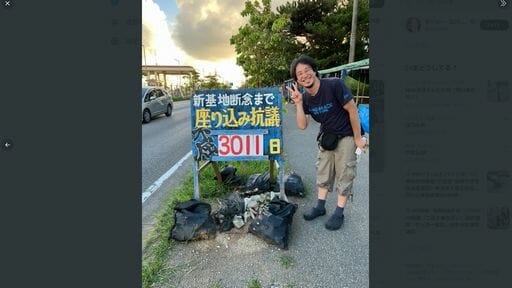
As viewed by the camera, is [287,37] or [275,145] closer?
[275,145]

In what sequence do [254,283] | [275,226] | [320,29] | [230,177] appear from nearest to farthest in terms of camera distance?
[254,283] → [275,226] → [230,177] → [320,29]

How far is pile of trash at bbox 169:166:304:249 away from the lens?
2184 mm

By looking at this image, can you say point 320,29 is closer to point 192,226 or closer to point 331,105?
point 331,105

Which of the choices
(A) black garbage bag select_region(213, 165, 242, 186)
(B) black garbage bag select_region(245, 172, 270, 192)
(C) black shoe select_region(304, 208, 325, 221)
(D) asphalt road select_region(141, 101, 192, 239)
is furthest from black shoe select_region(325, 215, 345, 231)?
(D) asphalt road select_region(141, 101, 192, 239)

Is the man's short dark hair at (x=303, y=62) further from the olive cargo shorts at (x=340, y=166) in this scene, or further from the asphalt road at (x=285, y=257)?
the asphalt road at (x=285, y=257)

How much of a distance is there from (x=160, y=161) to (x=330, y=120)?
358cm

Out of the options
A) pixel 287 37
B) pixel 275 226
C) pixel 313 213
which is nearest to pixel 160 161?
pixel 313 213

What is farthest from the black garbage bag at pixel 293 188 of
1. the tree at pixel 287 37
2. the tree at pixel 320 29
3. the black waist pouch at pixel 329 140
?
the tree at pixel 320 29

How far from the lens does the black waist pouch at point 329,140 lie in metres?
2.35

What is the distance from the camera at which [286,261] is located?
1.99 metres
